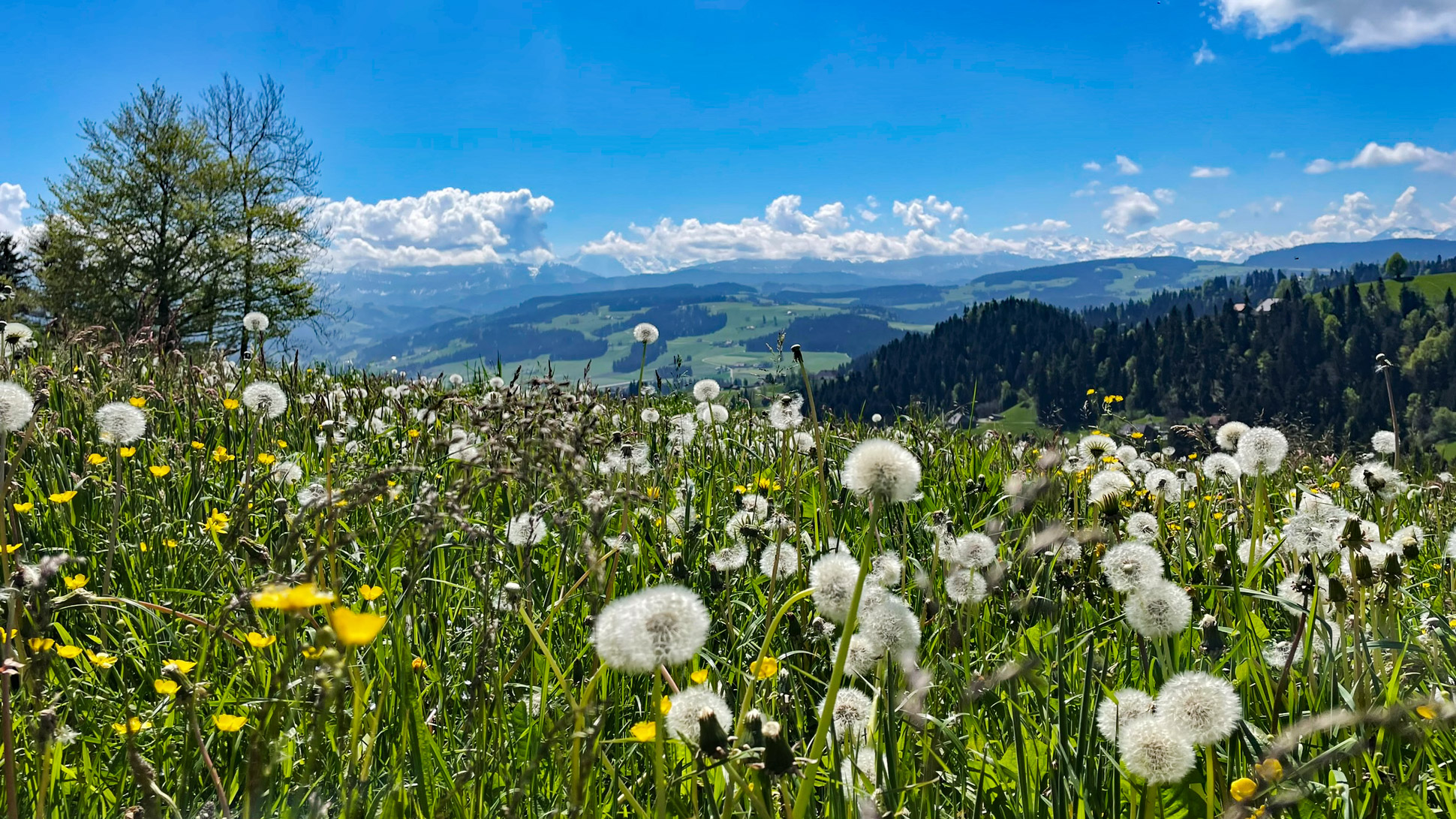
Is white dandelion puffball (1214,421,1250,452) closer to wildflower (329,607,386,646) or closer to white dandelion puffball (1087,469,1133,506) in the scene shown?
white dandelion puffball (1087,469,1133,506)

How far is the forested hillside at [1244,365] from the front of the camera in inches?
6275

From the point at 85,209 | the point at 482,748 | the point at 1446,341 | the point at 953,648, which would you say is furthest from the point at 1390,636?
the point at 1446,341

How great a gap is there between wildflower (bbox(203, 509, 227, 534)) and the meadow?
37mm

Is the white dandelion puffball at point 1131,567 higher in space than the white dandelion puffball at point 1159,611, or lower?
higher

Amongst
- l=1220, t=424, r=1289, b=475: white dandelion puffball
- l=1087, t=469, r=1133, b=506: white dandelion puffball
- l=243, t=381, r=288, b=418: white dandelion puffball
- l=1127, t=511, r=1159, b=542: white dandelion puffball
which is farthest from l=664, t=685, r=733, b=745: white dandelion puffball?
l=243, t=381, r=288, b=418: white dandelion puffball

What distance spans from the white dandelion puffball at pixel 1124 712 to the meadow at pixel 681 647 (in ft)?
0.03

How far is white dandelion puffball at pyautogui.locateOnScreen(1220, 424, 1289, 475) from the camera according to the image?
10.8 feet

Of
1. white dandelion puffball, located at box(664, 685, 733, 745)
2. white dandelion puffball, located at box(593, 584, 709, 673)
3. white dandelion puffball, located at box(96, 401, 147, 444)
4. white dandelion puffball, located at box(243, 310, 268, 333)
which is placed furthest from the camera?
white dandelion puffball, located at box(243, 310, 268, 333)

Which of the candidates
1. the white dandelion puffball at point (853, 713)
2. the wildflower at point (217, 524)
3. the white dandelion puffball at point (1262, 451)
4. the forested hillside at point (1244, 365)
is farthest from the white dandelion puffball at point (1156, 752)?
the forested hillside at point (1244, 365)

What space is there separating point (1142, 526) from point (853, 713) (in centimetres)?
200

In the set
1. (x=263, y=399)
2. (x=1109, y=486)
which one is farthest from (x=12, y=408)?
(x=1109, y=486)

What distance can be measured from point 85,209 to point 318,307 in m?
13.9

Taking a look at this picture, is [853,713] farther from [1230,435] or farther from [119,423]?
[1230,435]

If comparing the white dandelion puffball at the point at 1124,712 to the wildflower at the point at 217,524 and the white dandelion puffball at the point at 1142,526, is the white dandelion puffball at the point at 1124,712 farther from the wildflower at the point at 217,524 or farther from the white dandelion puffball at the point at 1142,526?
the wildflower at the point at 217,524
